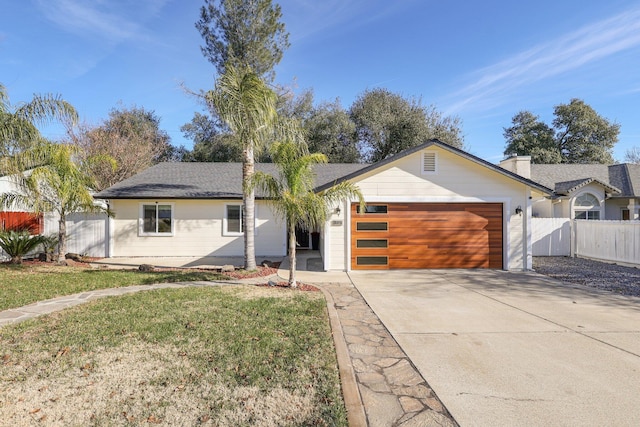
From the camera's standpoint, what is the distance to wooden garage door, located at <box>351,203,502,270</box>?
10.4m

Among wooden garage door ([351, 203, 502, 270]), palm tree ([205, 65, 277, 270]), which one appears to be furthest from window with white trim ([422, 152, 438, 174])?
palm tree ([205, 65, 277, 270])

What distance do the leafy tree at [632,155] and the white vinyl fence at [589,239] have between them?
1628 inches

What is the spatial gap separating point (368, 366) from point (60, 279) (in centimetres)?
876

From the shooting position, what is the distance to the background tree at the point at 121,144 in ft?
74.7

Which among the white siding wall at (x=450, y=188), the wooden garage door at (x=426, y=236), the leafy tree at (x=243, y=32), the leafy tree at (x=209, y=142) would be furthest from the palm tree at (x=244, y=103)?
the leafy tree at (x=209, y=142)

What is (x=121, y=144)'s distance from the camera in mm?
23438

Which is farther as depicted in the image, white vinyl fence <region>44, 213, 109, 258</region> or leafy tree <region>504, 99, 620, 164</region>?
leafy tree <region>504, 99, 620, 164</region>

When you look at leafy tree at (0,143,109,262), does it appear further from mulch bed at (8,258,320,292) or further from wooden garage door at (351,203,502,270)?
wooden garage door at (351,203,502,270)

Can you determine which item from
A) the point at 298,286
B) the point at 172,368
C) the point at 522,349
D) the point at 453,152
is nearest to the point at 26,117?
the point at 298,286

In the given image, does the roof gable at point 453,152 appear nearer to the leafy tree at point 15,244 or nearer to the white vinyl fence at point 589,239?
the white vinyl fence at point 589,239

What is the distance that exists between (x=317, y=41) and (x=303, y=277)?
1255 centimetres

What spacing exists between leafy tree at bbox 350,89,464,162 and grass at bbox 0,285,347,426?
2224 cm

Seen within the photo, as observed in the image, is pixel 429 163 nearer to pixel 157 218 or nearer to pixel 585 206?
pixel 157 218

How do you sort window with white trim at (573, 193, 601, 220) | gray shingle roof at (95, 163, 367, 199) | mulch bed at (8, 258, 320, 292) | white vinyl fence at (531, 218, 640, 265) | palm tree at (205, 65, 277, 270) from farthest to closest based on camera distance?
window with white trim at (573, 193, 601, 220) < gray shingle roof at (95, 163, 367, 199) < white vinyl fence at (531, 218, 640, 265) < palm tree at (205, 65, 277, 270) < mulch bed at (8, 258, 320, 292)
